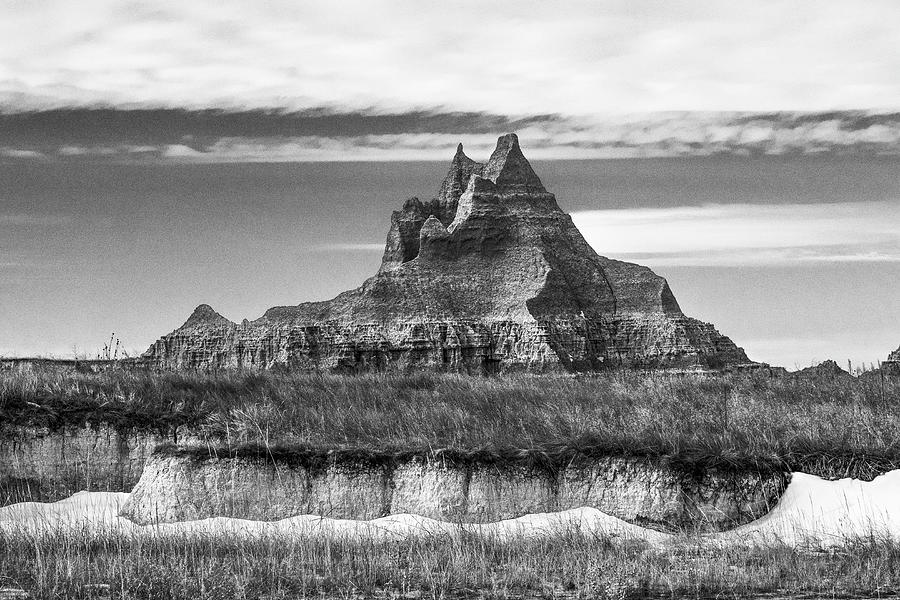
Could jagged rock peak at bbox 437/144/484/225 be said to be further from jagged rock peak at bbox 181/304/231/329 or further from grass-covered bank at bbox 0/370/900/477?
grass-covered bank at bbox 0/370/900/477

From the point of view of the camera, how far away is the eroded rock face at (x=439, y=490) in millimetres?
15680

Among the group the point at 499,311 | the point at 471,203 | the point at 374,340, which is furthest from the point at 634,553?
the point at 471,203

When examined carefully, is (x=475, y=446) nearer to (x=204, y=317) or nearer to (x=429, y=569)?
(x=429, y=569)

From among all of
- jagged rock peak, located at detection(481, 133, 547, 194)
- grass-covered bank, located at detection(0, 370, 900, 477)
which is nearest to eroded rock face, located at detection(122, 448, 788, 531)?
grass-covered bank, located at detection(0, 370, 900, 477)

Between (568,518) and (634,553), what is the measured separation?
2061 mm

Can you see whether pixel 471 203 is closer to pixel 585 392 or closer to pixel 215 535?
pixel 585 392

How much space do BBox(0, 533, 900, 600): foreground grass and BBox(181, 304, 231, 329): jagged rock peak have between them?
355ft

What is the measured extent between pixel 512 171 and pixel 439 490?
11847cm

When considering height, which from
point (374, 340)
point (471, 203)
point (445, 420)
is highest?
point (471, 203)

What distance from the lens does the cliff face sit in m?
108

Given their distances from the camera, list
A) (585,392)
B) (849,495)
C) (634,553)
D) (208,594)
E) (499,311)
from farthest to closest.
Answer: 1. (499,311)
2. (585,392)
3. (849,495)
4. (634,553)
5. (208,594)

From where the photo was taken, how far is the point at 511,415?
842 inches

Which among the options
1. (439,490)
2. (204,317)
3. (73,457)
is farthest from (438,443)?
(204,317)

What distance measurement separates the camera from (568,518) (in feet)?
48.9
